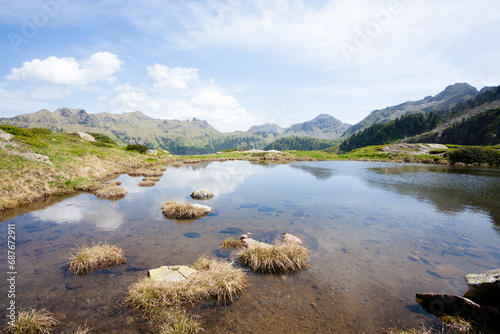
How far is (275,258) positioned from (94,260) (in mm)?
10469

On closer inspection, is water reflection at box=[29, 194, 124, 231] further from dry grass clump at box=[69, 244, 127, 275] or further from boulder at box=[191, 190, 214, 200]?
boulder at box=[191, 190, 214, 200]

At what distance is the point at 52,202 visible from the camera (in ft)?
76.5

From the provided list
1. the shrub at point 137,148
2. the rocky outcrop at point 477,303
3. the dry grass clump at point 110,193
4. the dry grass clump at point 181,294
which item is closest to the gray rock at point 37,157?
the dry grass clump at point 110,193

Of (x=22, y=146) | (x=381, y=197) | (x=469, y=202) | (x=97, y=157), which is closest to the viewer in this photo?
(x=469, y=202)

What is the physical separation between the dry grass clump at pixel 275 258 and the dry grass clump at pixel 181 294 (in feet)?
5.29

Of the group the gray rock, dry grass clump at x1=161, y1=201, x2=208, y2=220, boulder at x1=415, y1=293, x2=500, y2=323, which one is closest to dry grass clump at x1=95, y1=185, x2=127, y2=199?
the gray rock

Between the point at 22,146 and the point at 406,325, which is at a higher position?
the point at 22,146

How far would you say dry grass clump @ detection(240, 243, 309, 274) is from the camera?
38.4 feet

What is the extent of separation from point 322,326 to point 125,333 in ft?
24.5

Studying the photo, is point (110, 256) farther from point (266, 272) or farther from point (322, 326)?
point (322, 326)

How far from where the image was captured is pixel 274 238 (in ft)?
51.4

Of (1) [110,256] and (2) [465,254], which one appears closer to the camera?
(1) [110,256]

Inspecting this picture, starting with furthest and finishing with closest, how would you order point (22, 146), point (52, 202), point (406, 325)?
point (22, 146)
point (52, 202)
point (406, 325)

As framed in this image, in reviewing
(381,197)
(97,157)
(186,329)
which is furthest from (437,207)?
(97,157)
